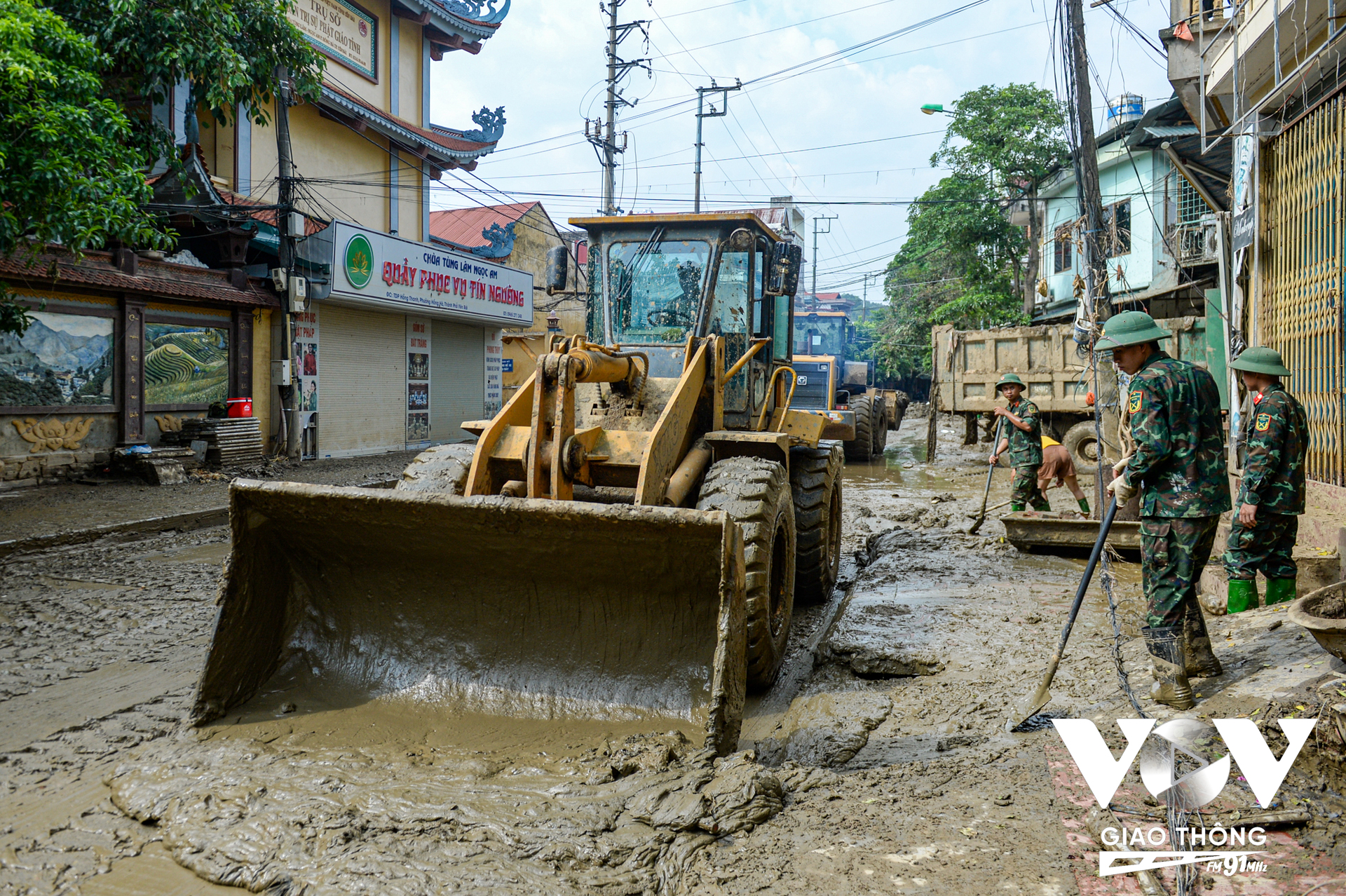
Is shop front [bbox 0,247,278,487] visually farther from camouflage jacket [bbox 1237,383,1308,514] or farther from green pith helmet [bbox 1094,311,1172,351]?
camouflage jacket [bbox 1237,383,1308,514]

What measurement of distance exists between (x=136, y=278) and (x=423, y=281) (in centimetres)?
597

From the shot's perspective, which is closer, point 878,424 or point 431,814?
point 431,814

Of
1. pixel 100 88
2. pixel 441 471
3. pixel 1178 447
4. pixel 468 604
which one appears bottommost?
pixel 468 604

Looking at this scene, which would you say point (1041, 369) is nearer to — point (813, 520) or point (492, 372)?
point (813, 520)

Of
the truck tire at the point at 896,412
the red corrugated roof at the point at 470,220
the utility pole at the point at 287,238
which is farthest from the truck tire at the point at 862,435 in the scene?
the red corrugated roof at the point at 470,220

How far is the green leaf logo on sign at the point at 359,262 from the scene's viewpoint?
583 inches

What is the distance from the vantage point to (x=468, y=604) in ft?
12.7

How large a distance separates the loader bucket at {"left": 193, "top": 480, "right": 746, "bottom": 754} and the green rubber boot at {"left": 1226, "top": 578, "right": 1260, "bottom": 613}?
339cm

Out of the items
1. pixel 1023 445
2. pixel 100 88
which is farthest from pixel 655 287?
pixel 100 88

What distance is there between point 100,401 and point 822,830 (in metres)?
12.1

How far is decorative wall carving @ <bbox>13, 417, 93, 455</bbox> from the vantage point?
10695 mm

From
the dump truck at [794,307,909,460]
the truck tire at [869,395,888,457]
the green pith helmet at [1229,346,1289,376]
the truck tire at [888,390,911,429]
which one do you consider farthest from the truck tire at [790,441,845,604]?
the truck tire at [888,390,911,429]

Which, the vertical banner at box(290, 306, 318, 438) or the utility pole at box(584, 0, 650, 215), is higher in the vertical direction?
the utility pole at box(584, 0, 650, 215)

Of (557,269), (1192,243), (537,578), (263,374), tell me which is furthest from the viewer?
(1192,243)
